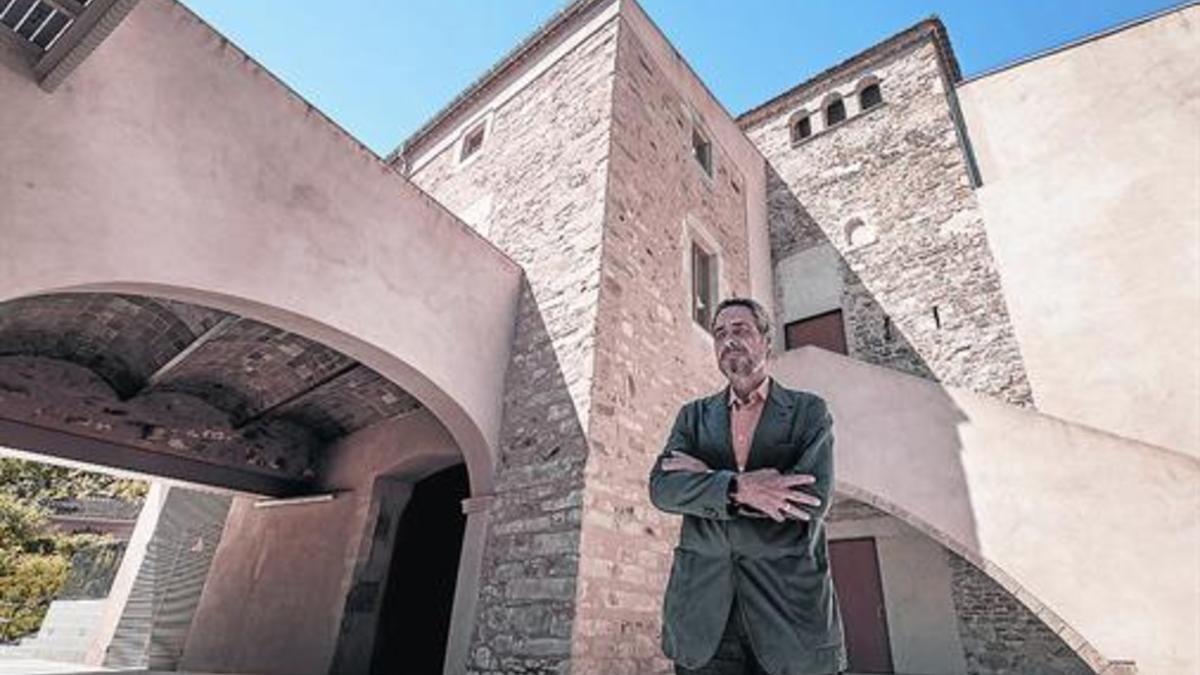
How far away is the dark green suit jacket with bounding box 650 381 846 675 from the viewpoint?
153 centimetres

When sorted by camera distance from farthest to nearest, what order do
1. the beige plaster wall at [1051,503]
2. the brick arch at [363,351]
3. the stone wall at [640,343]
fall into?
the beige plaster wall at [1051,503], the stone wall at [640,343], the brick arch at [363,351]

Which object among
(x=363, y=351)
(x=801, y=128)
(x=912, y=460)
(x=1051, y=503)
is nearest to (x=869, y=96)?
(x=801, y=128)

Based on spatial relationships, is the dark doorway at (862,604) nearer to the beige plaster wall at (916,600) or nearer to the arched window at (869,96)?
the beige plaster wall at (916,600)

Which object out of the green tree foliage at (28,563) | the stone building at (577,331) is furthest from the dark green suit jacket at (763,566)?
the green tree foliage at (28,563)

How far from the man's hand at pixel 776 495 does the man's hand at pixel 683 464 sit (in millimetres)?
164

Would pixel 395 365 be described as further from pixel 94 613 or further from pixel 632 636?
pixel 94 613

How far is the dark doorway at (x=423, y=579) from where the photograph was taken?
6.98 meters

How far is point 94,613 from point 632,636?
35.0 ft

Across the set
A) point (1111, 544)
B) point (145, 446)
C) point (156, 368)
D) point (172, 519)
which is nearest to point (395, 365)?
point (156, 368)

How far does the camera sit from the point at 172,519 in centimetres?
970

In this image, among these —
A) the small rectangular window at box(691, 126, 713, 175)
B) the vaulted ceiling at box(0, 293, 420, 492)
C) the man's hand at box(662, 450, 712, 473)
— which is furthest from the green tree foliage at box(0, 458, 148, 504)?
the man's hand at box(662, 450, 712, 473)

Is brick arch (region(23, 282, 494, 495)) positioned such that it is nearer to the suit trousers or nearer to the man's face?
the man's face

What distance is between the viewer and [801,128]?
12.4 meters

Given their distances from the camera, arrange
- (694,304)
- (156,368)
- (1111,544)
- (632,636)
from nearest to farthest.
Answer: (632,636), (1111,544), (156,368), (694,304)
